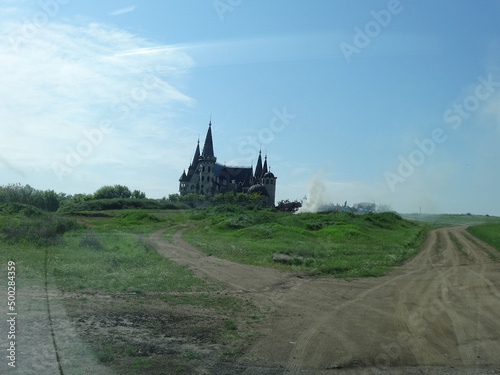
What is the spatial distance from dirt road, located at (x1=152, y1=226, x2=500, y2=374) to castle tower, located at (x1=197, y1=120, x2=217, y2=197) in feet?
245

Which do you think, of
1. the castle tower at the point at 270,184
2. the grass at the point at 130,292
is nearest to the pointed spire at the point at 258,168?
the castle tower at the point at 270,184

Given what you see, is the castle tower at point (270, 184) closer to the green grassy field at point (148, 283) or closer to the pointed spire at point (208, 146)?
the pointed spire at point (208, 146)

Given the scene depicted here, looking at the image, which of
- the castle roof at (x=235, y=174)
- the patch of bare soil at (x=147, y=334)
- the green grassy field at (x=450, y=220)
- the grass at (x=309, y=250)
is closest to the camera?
the patch of bare soil at (x=147, y=334)

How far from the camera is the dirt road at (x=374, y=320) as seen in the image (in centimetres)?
746

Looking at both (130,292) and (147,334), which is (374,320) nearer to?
(147,334)

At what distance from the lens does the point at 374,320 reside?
10078 mm

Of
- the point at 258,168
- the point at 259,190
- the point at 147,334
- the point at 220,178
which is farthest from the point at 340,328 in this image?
the point at 258,168

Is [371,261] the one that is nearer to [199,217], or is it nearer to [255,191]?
[199,217]

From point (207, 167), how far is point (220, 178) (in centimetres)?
828

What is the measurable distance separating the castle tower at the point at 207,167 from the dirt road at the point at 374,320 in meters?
→ 74.6

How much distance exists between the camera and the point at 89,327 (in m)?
8.24

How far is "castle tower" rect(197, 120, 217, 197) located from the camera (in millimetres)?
92500

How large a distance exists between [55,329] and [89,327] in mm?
569

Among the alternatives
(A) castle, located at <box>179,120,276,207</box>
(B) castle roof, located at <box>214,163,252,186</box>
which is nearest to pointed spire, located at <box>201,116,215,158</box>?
(A) castle, located at <box>179,120,276,207</box>
